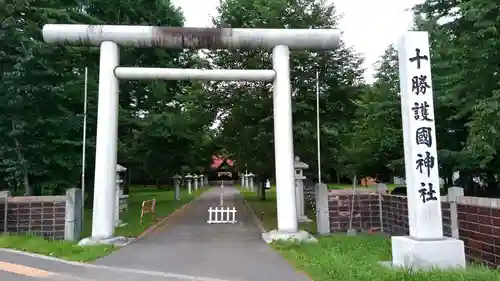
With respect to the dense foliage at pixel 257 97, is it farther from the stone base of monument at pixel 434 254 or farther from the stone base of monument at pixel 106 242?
the stone base of monument at pixel 106 242

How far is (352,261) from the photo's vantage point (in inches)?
336

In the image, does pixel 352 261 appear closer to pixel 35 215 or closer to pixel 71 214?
pixel 71 214

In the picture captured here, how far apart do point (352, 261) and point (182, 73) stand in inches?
282

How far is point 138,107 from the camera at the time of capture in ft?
87.2

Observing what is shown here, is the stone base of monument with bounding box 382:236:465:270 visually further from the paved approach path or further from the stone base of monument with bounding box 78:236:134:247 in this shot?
the stone base of monument with bounding box 78:236:134:247

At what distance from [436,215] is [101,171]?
8.33 meters

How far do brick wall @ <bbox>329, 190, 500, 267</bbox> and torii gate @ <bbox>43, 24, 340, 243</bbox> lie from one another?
7.37 feet

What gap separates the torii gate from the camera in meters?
12.2

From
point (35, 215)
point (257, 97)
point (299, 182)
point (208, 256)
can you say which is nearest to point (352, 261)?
point (208, 256)

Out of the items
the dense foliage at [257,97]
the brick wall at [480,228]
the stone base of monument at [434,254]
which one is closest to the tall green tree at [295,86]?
the dense foliage at [257,97]

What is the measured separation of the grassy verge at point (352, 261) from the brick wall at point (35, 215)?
6063 mm

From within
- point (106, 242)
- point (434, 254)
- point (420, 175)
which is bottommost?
point (106, 242)

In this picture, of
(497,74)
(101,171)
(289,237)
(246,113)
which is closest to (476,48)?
(497,74)

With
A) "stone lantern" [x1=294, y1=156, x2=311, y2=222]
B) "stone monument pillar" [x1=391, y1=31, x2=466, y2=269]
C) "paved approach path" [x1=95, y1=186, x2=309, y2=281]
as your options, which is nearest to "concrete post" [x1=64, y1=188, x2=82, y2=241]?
"paved approach path" [x1=95, y1=186, x2=309, y2=281]
